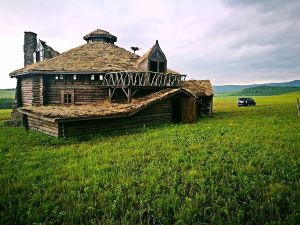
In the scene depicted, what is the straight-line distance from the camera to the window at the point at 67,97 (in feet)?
82.9

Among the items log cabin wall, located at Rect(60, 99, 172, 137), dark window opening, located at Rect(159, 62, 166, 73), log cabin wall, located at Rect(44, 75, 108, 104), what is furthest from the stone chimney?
log cabin wall, located at Rect(60, 99, 172, 137)

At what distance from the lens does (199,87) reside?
3403 centimetres

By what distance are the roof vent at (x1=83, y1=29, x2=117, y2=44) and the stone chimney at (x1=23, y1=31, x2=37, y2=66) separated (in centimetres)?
693

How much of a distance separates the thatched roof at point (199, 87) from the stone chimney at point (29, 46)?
22079mm

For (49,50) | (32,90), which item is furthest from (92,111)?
(49,50)

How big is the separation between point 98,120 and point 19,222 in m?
11.8

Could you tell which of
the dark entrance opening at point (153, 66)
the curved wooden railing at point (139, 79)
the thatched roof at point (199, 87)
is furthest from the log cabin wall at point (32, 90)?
the thatched roof at point (199, 87)

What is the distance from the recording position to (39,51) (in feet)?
101

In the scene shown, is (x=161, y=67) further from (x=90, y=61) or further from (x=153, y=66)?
(x=90, y=61)

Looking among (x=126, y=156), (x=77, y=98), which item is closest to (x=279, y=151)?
(x=126, y=156)

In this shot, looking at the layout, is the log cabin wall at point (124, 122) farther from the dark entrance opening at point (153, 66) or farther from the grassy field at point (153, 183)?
the dark entrance opening at point (153, 66)

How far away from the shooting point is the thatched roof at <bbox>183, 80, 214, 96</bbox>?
31.6m

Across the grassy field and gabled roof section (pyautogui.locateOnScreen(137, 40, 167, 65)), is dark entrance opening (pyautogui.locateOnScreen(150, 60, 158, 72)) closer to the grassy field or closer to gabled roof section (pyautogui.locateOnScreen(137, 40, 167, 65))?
gabled roof section (pyautogui.locateOnScreen(137, 40, 167, 65))

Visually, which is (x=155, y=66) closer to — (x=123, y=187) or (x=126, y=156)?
(x=126, y=156)
